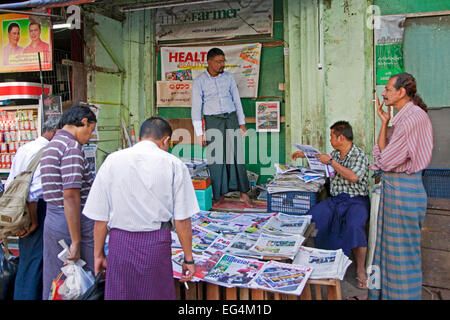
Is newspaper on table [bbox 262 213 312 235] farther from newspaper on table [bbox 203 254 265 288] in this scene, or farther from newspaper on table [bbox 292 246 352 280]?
newspaper on table [bbox 203 254 265 288]

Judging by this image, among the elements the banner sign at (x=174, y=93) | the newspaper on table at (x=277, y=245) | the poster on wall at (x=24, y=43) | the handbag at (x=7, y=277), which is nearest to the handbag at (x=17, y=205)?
the handbag at (x=7, y=277)

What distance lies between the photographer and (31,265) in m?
3.23

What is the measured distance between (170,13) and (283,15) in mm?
1854

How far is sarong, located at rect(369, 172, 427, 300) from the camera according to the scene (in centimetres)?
307

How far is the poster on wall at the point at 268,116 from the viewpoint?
6.03 meters

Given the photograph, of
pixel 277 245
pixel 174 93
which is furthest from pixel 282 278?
pixel 174 93

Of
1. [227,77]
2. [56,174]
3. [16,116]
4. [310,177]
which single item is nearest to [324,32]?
[227,77]

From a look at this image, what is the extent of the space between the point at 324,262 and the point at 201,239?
114 cm

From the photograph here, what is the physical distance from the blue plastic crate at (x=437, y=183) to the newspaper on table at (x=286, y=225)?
1348mm

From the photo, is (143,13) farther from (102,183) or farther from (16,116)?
(102,183)

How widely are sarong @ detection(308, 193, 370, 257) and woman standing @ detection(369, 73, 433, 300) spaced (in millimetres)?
608

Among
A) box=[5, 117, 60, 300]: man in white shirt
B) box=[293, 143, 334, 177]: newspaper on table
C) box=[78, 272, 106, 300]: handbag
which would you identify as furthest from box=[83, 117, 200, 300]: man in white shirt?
box=[293, 143, 334, 177]: newspaper on table

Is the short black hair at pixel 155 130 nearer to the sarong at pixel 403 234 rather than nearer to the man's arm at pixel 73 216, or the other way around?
the man's arm at pixel 73 216

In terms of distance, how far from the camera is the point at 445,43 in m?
4.90
